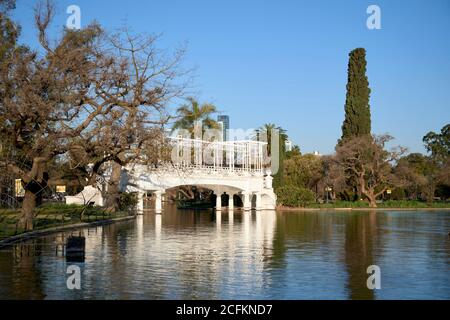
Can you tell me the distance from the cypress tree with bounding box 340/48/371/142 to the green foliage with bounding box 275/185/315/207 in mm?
10533

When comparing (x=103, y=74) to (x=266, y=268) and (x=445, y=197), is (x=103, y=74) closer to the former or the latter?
(x=266, y=268)

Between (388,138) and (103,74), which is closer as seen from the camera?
(103,74)

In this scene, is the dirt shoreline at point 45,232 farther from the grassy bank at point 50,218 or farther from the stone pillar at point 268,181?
the stone pillar at point 268,181

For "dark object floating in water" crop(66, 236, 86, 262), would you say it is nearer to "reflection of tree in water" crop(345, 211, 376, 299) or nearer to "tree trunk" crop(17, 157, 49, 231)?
"reflection of tree in water" crop(345, 211, 376, 299)

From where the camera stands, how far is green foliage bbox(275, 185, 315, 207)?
71125 mm

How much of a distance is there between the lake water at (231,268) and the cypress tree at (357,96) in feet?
154

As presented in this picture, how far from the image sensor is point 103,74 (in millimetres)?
31109

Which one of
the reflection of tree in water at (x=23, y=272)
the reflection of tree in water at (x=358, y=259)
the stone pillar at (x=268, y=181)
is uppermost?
the stone pillar at (x=268, y=181)

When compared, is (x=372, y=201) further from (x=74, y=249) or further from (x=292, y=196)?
(x=74, y=249)

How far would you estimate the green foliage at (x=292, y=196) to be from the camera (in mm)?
71125

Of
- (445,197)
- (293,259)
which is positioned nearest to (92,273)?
(293,259)

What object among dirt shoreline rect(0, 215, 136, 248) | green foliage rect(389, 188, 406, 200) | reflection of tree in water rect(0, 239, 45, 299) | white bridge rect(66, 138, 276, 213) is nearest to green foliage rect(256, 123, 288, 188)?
white bridge rect(66, 138, 276, 213)

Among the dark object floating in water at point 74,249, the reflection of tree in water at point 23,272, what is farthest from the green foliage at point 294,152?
the dark object floating in water at point 74,249

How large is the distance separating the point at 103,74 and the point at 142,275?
16388 mm
